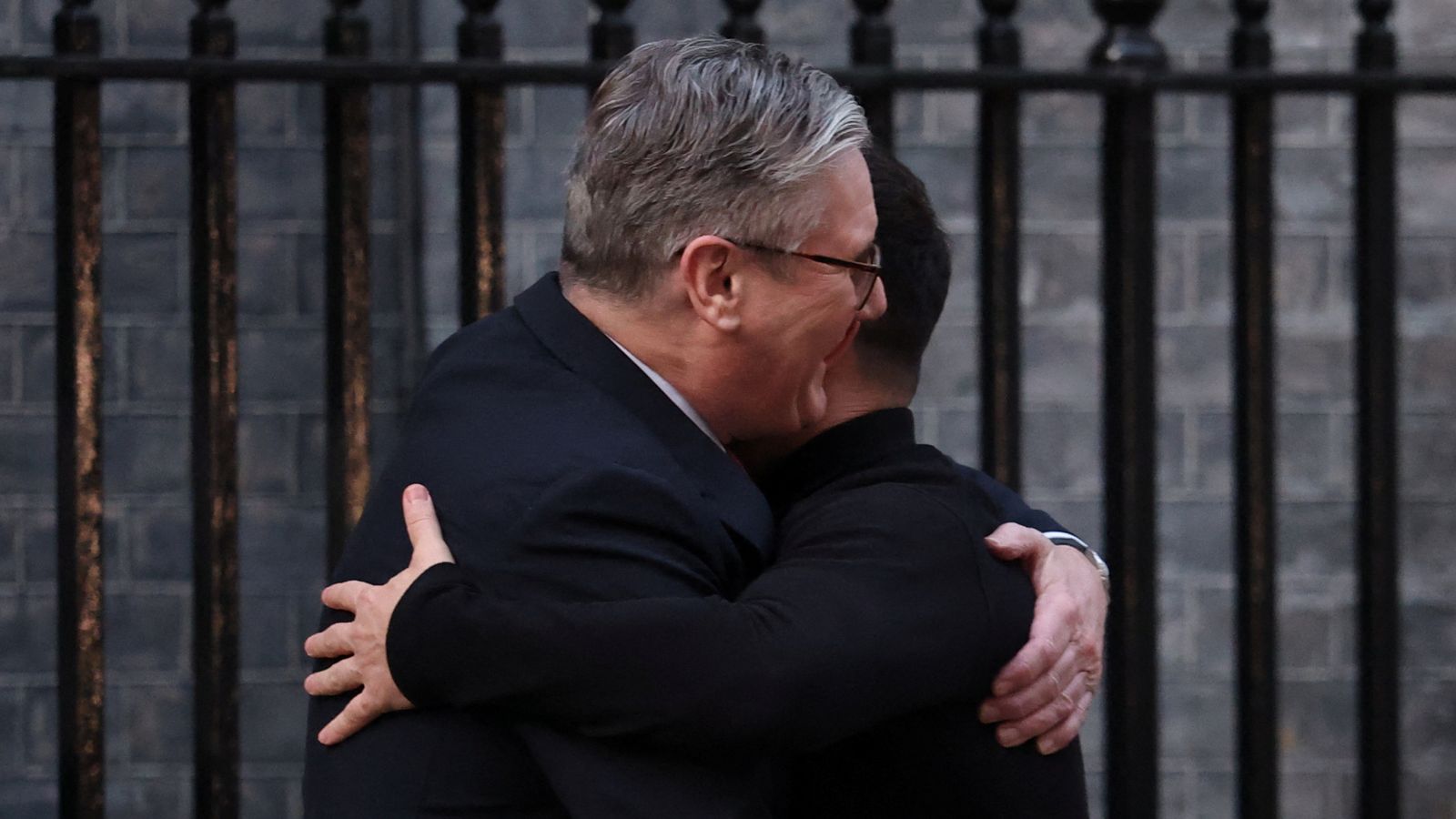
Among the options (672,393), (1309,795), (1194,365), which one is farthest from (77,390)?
(1309,795)

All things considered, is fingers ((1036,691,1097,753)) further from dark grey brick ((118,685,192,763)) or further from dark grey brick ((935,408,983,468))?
dark grey brick ((118,685,192,763))

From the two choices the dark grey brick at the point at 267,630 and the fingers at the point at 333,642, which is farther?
the dark grey brick at the point at 267,630

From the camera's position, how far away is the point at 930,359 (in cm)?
348

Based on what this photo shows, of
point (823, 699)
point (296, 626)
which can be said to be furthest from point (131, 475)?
point (823, 699)

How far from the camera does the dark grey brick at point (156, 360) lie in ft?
11.2

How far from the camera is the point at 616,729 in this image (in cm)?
152

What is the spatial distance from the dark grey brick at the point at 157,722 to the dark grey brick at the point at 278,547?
10.1 inches

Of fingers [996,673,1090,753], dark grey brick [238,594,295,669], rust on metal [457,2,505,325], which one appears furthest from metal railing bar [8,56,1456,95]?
dark grey brick [238,594,295,669]

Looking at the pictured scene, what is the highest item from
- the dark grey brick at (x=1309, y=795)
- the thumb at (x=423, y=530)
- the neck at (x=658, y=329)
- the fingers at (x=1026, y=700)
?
the neck at (x=658, y=329)

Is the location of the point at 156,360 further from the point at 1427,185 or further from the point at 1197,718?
the point at 1427,185

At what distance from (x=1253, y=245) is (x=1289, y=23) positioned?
4.02ft

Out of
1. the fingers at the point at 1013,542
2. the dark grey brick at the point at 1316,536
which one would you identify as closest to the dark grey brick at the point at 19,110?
the fingers at the point at 1013,542

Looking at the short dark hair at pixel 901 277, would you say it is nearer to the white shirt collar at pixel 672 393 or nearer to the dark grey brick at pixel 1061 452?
the white shirt collar at pixel 672 393

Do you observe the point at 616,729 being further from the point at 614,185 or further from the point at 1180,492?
the point at 1180,492
